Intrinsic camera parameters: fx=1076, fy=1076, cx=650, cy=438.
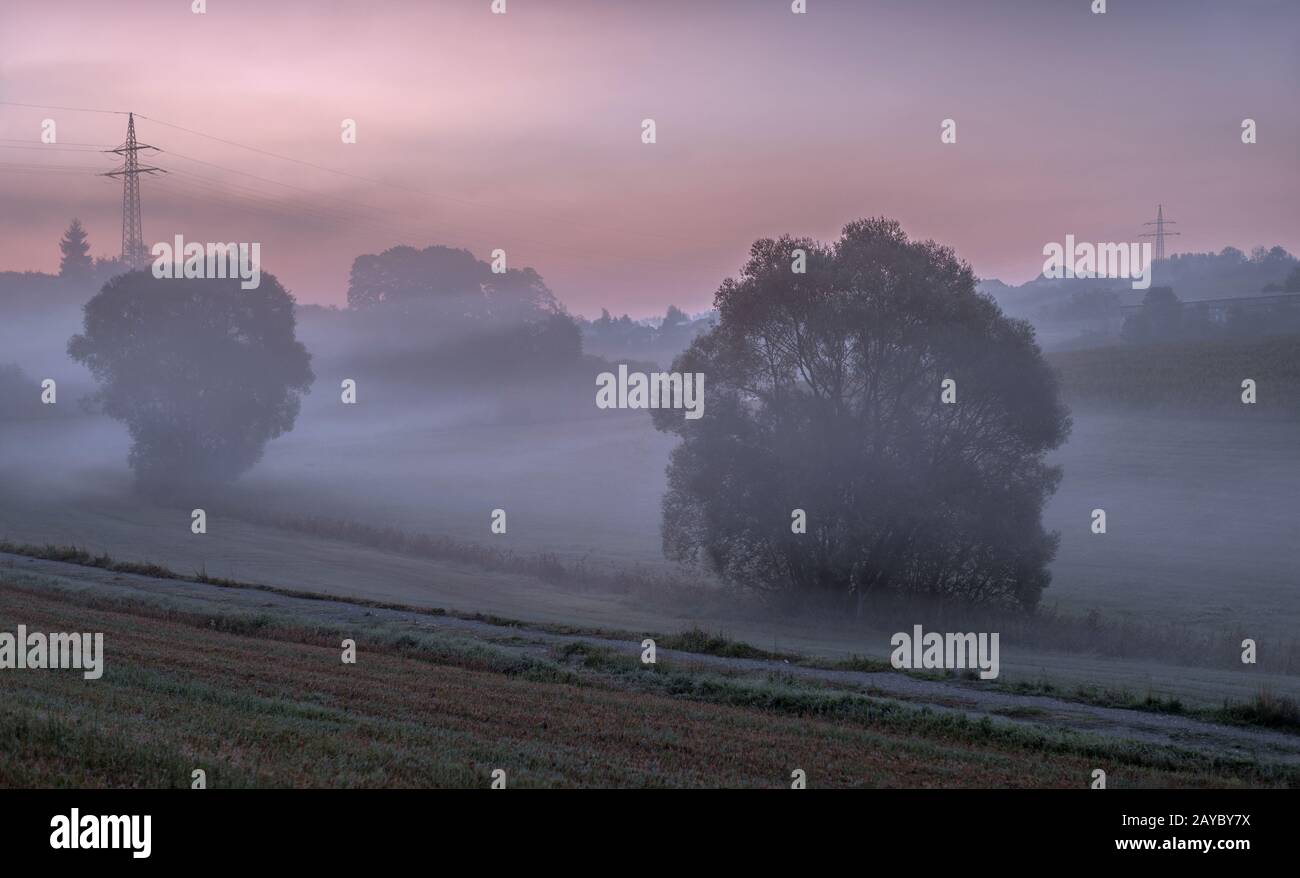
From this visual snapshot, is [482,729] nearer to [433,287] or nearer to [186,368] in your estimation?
[186,368]

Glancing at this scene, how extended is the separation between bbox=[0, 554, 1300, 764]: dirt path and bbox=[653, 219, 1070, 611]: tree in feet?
37.5

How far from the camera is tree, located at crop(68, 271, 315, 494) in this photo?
62.5 m

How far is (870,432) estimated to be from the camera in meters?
34.6

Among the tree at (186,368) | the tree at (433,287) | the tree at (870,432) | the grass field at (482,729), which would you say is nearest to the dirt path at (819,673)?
the grass field at (482,729)

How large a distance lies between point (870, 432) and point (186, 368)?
4473 cm

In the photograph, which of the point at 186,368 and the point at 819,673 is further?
the point at 186,368

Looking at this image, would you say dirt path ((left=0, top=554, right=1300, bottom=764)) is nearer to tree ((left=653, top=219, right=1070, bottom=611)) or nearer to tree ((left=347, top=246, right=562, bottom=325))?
tree ((left=653, top=219, right=1070, bottom=611))

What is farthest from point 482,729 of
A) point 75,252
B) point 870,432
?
point 75,252

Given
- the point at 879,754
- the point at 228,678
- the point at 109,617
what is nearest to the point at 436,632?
the point at 109,617

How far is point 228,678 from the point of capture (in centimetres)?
1523

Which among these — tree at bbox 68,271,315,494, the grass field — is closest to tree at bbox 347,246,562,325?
tree at bbox 68,271,315,494

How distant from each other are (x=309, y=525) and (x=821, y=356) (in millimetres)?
28790
